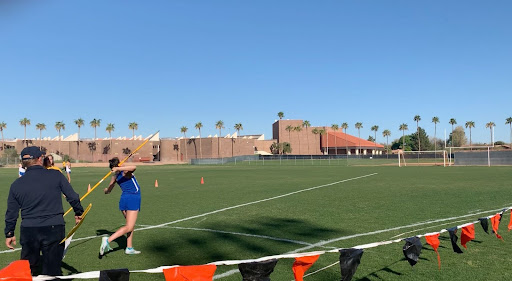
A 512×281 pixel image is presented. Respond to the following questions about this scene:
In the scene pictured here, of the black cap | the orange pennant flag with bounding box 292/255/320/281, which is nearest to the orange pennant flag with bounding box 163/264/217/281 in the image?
the orange pennant flag with bounding box 292/255/320/281

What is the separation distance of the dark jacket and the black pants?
72 millimetres

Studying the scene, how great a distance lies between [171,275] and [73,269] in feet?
13.1

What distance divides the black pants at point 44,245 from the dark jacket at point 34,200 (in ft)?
0.24

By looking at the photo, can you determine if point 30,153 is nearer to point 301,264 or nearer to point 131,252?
point 301,264

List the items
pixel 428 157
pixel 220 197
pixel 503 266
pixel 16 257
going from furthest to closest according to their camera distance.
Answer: pixel 428 157, pixel 220 197, pixel 16 257, pixel 503 266

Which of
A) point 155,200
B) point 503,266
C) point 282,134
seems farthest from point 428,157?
point 503,266

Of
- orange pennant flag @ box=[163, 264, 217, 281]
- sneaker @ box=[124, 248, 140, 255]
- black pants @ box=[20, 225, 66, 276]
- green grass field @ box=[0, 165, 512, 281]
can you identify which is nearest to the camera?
orange pennant flag @ box=[163, 264, 217, 281]

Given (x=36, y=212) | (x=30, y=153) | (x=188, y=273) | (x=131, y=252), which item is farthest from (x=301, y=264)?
A: (x=131, y=252)

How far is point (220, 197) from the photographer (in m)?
18.0

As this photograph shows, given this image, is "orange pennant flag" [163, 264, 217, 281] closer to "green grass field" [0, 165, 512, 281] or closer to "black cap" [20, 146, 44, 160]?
"black cap" [20, 146, 44, 160]

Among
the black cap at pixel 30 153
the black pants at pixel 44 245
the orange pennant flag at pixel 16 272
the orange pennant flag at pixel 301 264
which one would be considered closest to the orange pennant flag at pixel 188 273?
the orange pennant flag at pixel 301 264

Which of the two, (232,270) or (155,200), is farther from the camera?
(155,200)

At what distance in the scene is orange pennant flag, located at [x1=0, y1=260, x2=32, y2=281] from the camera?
3.26 m

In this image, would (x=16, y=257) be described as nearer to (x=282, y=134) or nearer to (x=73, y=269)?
(x=73, y=269)
